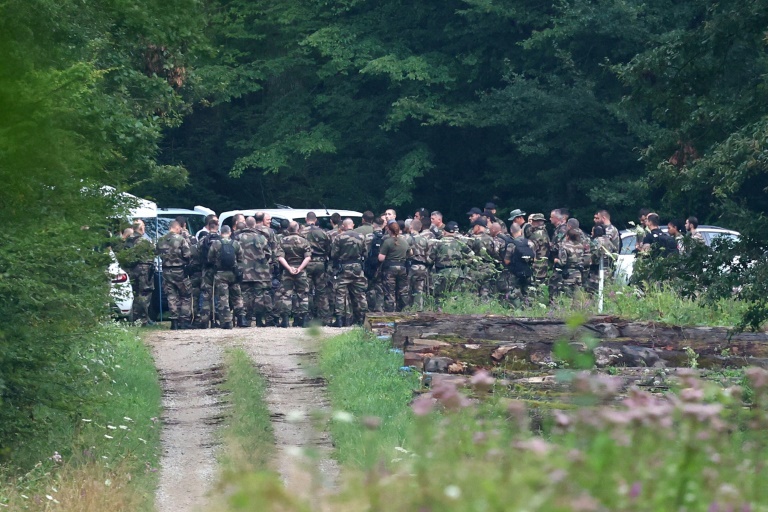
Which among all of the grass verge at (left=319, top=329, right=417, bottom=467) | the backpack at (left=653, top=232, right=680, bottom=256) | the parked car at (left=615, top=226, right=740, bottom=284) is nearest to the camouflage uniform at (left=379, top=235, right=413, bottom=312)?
the parked car at (left=615, top=226, right=740, bottom=284)

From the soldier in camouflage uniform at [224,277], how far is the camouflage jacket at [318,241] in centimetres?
130

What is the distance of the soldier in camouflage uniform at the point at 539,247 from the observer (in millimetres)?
22281

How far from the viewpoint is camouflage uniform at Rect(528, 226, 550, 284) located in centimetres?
2227

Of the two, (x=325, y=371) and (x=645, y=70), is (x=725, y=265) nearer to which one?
(x=645, y=70)

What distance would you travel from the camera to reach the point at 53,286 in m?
9.81

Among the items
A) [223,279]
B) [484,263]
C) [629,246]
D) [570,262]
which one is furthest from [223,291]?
[629,246]

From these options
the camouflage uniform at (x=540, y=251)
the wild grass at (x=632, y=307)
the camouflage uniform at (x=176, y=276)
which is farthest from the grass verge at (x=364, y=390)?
the camouflage uniform at (x=540, y=251)

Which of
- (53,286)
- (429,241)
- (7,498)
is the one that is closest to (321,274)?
(429,241)

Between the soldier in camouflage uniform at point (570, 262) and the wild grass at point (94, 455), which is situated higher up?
the soldier in camouflage uniform at point (570, 262)

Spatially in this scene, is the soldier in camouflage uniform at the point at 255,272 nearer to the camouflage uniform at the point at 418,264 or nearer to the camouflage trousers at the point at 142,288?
the camouflage trousers at the point at 142,288

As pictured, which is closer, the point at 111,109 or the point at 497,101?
the point at 111,109

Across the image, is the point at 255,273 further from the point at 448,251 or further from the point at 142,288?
the point at 448,251

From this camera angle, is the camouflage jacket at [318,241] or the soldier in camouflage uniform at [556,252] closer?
the camouflage jacket at [318,241]

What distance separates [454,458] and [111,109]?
1088 centimetres
